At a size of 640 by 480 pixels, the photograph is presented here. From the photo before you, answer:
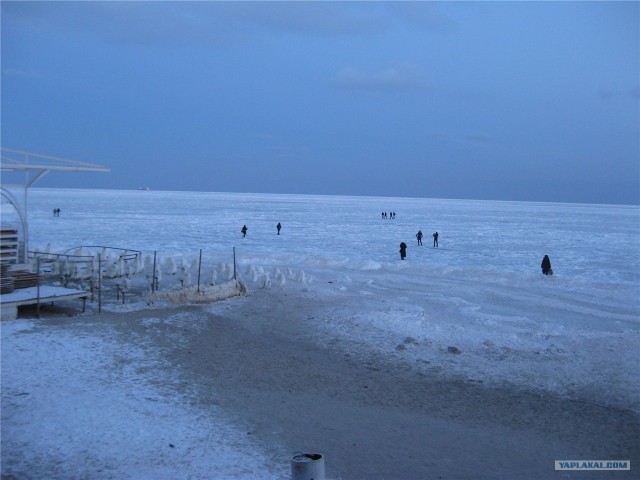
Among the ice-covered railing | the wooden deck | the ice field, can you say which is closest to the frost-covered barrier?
the wooden deck

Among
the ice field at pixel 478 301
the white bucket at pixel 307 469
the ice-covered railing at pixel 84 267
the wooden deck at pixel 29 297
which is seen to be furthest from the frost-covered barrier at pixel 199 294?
the white bucket at pixel 307 469

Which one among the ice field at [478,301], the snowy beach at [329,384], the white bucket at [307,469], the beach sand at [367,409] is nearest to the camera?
the white bucket at [307,469]

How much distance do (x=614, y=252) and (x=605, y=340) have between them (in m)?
23.5

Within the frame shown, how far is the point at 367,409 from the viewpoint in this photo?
793cm

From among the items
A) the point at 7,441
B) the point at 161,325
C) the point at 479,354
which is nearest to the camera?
the point at 7,441

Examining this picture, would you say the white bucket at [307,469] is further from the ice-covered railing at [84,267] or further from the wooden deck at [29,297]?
the ice-covered railing at [84,267]

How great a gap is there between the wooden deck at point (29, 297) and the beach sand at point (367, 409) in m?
0.66

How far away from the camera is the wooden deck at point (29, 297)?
37.5ft

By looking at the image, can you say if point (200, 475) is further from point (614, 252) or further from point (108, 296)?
point (614, 252)

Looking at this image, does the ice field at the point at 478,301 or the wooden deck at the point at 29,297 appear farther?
the wooden deck at the point at 29,297

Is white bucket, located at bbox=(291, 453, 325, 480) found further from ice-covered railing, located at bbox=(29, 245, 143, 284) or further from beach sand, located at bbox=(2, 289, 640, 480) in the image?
ice-covered railing, located at bbox=(29, 245, 143, 284)

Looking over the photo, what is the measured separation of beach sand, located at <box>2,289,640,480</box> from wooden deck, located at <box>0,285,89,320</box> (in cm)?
66

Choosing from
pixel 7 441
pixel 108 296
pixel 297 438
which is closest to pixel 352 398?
pixel 297 438

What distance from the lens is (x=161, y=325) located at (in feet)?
39.3
